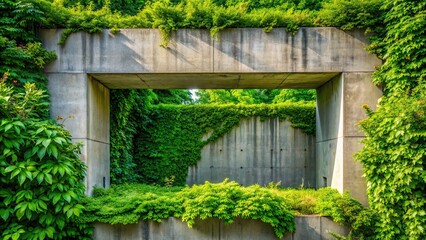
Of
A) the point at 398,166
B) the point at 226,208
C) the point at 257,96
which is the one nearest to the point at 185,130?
the point at 226,208

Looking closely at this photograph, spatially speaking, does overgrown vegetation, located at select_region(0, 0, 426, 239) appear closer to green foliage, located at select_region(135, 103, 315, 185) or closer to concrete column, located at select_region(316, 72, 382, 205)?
concrete column, located at select_region(316, 72, 382, 205)

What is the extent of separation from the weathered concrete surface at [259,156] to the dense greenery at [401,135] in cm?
391

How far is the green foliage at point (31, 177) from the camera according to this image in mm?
4727

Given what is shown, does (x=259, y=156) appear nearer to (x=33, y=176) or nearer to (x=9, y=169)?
(x=33, y=176)

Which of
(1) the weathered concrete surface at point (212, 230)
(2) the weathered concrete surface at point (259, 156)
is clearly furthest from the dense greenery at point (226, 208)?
(2) the weathered concrete surface at point (259, 156)

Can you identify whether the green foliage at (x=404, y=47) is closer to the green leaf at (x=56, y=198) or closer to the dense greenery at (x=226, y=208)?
the dense greenery at (x=226, y=208)

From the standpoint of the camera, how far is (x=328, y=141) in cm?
727

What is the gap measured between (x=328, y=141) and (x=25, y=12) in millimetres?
6758

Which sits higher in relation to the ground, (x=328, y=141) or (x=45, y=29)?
(x=45, y=29)

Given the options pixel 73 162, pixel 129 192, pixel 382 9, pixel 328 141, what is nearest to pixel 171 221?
pixel 129 192

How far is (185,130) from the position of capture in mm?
10070

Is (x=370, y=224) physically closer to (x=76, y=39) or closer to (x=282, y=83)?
(x=282, y=83)

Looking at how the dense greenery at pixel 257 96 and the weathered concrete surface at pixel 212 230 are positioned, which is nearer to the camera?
the weathered concrete surface at pixel 212 230

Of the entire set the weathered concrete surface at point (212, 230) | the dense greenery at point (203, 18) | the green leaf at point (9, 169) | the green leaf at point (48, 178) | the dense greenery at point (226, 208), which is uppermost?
the dense greenery at point (203, 18)
